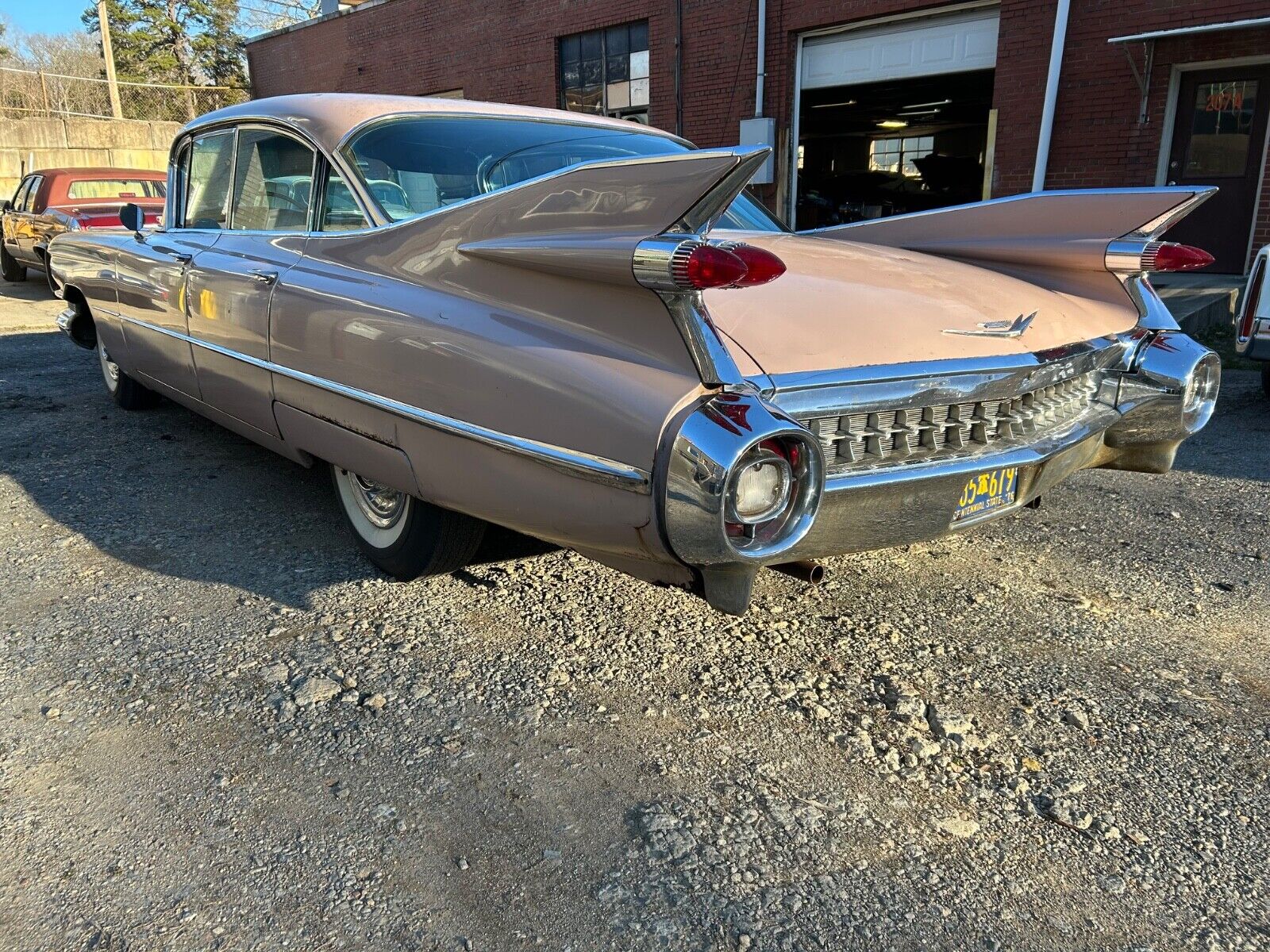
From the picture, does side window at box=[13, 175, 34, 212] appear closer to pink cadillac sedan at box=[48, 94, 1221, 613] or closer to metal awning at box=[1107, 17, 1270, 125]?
pink cadillac sedan at box=[48, 94, 1221, 613]

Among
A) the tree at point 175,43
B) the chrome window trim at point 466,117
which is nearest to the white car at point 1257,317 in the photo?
the chrome window trim at point 466,117

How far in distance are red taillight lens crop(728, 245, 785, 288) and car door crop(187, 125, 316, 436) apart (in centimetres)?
183

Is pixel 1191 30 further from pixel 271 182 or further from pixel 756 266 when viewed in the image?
pixel 756 266

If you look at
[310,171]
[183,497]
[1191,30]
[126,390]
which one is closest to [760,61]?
[1191,30]

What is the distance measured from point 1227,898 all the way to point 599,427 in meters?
1.62

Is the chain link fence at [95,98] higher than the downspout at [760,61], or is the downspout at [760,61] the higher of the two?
the chain link fence at [95,98]

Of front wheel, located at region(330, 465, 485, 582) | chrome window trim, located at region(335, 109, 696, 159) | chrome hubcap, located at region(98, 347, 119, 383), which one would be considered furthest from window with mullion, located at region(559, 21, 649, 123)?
front wheel, located at region(330, 465, 485, 582)

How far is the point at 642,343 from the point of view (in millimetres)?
2145

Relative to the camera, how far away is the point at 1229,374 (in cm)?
716

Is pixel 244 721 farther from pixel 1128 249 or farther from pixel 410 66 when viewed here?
pixel 410 66

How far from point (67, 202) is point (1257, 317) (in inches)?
515

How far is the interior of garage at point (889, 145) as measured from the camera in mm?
14797

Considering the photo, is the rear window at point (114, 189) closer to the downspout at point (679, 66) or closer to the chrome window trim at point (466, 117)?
the downspout at point (679, 66)

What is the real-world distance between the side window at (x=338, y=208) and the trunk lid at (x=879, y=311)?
1.23m
